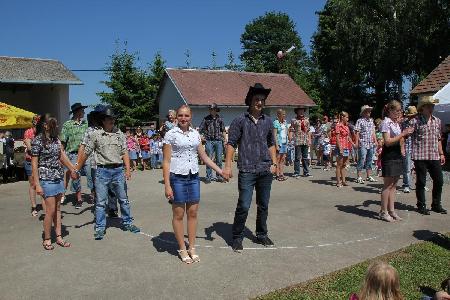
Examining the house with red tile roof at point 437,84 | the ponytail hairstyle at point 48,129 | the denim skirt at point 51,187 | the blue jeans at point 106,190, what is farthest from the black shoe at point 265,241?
the house with red tile roof at point 437,84

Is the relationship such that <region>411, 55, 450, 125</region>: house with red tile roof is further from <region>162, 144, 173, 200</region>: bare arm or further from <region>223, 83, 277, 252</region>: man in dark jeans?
<region>162, 144, 173, 200</region>: bare arm

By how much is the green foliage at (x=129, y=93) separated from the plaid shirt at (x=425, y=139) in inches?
1174

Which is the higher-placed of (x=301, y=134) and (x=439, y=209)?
(x=301, y=134)

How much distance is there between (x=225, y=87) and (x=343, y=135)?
2417 cm

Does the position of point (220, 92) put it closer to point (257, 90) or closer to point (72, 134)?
point (72, 134)

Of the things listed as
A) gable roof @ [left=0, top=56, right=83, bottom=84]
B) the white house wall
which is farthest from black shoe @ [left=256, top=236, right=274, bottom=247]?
the white house wall

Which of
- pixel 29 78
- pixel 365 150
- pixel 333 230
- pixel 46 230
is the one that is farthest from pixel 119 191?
pixel 29 78

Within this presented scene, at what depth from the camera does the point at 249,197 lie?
5.65 metres

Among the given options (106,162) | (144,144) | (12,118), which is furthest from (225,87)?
(106,162)

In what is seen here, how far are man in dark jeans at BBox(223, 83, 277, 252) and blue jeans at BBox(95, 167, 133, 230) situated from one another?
73.4 inches

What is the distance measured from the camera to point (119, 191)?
21.7 feet

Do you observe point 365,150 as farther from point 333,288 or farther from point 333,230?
point 333,288

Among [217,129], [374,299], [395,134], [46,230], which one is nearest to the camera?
[374,299]

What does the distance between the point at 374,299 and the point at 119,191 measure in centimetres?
458
